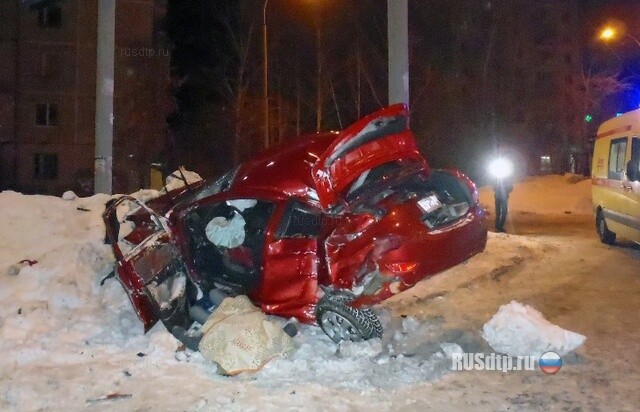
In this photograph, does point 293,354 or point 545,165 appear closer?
point 293,354

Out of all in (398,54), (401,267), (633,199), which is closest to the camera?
(401,267)

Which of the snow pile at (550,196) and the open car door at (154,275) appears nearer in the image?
the open car door at (154,275)

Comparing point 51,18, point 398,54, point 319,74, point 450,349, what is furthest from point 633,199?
point 51,18

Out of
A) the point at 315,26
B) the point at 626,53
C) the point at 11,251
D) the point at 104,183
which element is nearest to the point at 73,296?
the point at 11,251

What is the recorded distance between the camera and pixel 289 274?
660cm

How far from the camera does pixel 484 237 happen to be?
301 inches

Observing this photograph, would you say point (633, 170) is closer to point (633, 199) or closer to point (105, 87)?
point (633, 199)

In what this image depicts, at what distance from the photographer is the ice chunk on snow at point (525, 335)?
5859mm

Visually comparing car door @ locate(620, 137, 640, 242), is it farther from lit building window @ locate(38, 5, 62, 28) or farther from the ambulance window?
lit building window @ locate(38, 5, 62, 28)

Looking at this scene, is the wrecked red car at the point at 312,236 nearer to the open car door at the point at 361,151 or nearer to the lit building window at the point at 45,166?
the open car door at the point at 361,151

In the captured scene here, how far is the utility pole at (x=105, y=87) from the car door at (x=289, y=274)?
522 cm

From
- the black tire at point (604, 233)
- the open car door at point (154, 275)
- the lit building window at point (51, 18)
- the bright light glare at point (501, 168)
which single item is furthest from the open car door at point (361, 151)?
the lit building window at point (51, 18)

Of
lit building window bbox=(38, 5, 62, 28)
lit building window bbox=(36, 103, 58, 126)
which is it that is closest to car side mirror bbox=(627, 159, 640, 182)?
lit building window bbox=(36, 103, 58, 126)

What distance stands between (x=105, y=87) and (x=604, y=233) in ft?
28.9
